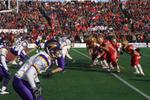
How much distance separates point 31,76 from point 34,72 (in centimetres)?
10

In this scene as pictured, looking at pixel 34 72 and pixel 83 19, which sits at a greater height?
pixel 34 72

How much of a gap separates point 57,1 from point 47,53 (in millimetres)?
48342

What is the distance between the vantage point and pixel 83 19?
5022cm

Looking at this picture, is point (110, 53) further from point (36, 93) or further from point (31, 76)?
point (36, 93)

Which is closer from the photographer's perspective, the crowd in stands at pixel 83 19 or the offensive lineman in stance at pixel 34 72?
the offensive lineman in stance at pixel 34 72

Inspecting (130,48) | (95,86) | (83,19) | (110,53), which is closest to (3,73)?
(95,86)

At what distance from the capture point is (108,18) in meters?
50.2

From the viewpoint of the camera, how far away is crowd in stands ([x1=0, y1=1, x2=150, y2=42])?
45875 mm

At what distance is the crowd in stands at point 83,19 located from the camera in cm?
4588

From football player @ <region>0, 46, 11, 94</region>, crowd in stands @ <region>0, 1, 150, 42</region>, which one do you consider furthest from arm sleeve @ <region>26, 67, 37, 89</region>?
crowd in stands @ <region>0, 1, 150, 42</region>

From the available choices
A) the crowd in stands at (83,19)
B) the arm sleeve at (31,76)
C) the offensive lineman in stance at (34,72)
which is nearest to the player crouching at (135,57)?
the offensive lineman in stance at (34,72)

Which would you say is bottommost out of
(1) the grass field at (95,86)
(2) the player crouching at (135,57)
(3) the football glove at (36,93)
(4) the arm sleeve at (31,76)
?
(1) the grass field at (95,86)

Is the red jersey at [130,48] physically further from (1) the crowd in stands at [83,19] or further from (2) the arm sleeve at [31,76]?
(1) the crowd in stands at [83,19]

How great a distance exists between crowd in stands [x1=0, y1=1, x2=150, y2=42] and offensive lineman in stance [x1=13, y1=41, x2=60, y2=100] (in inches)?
1393
